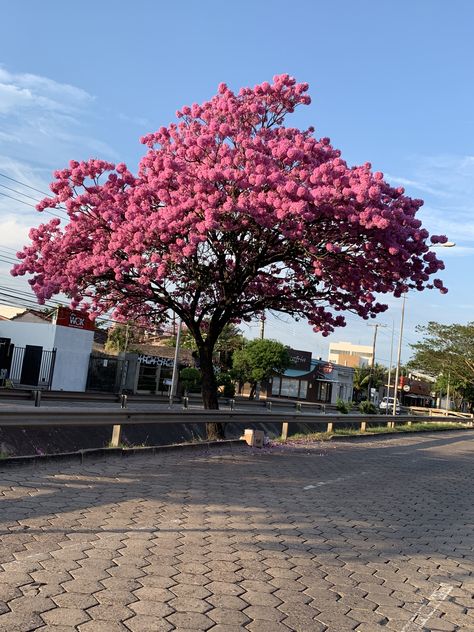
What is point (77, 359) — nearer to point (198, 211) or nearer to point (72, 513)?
point (198, 211)

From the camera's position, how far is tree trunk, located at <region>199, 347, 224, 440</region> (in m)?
14.7

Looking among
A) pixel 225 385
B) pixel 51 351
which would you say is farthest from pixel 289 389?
pixel 51 351

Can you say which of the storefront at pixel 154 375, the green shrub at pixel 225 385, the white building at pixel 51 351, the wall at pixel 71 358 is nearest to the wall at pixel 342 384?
the green shrub at pixel 225 385

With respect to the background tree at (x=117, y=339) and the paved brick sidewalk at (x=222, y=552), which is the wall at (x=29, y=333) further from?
the paved brick sidewalk at (x=222, y=552)

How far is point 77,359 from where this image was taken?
36.5 meters

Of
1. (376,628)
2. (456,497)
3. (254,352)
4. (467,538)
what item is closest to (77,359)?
(254,352)

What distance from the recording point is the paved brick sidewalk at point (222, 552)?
4156mm

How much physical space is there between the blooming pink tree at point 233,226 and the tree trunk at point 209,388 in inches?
3.0

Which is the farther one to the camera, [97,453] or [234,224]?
[234,224]

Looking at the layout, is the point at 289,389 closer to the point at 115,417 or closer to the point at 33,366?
the point at 33,366

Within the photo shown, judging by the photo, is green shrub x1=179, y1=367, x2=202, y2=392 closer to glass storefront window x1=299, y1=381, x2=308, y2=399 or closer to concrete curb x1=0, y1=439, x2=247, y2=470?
glass storefront window x1=299, y1=381, x2=308, y2=399

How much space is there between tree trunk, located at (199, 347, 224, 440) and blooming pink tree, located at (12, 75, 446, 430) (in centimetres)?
8

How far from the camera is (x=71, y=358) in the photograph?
36.1 m

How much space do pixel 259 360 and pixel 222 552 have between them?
1670 inches
